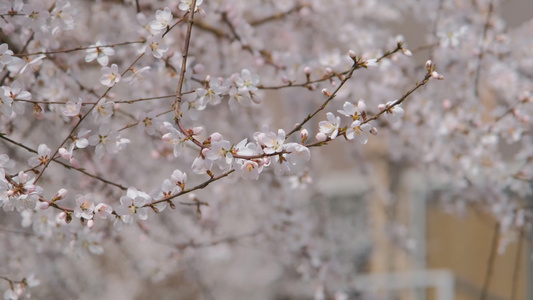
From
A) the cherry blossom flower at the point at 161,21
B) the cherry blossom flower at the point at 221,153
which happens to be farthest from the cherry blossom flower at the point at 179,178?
the cherry blossom flower at the point at 161,21

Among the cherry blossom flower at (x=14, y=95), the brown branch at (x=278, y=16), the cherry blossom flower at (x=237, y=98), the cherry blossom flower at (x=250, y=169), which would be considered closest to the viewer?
the cherry blossom flower at (x=250, y=169)

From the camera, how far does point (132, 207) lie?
1.55m

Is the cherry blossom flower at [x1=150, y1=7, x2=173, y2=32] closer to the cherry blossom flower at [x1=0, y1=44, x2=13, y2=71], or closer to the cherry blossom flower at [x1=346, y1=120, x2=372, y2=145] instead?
the cherry blossom flower at [x1=0, y1=44, x2=13, y2=71]

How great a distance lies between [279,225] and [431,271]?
8.19 feet

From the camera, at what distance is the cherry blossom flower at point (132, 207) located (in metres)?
1.54

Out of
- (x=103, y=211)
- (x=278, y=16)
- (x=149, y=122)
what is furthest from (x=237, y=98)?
(x=278, y=16)

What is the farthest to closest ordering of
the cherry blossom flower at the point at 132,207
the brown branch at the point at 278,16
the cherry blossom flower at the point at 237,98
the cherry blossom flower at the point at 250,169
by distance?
the brown branch at the point at 278,16
the cherry blossom flower at the point at 237,98
the cherry blossom flower at the point at 132,207
the cherry blossom flower at the point at 250,169

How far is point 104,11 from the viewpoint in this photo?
3082mm

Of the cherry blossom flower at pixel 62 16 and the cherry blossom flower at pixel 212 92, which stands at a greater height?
the cherry blossom flower at pixel 62 16

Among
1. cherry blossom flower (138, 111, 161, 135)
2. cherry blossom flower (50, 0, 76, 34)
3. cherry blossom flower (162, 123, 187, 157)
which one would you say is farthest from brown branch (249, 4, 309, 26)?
cherry blossom flower (162, 123, 187, 157)

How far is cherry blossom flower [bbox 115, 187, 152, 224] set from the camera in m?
1.54

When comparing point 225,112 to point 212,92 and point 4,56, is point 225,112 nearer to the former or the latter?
point 212,92

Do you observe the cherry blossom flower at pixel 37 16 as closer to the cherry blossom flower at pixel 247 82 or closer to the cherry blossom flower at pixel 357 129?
the cherry blossom flower at pixel 247 82

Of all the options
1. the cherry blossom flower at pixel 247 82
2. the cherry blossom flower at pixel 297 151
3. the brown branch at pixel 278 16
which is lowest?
the cherry blossom flower at pixel 297 151
